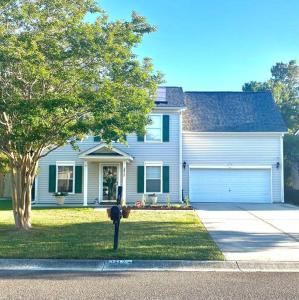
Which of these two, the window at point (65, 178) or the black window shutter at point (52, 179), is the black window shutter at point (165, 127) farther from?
the black window shutter at point (52, 179)

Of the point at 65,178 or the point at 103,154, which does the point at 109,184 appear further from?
the point at 65,178

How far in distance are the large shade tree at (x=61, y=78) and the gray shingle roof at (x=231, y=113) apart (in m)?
12.8

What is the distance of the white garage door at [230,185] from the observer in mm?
23516

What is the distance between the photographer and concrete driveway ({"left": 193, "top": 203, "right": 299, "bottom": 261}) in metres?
8.68

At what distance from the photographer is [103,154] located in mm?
21625

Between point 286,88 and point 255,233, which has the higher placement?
point 286,88

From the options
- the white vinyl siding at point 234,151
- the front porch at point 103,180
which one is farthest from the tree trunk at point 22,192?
the white vinyl siding at point 234,151

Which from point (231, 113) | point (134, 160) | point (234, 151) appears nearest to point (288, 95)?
point (231, 113)

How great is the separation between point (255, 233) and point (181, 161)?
11422mm

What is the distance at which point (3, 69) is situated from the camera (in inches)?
397

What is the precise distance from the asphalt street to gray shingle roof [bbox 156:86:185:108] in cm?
1615

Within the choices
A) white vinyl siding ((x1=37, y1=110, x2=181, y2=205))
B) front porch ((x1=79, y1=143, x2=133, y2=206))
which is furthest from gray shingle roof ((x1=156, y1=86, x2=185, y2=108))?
front porch ((x1=79, y1=143, x2=133, y2=206))

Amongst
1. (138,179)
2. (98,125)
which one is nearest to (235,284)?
(98,125)

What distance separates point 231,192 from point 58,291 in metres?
18.5
